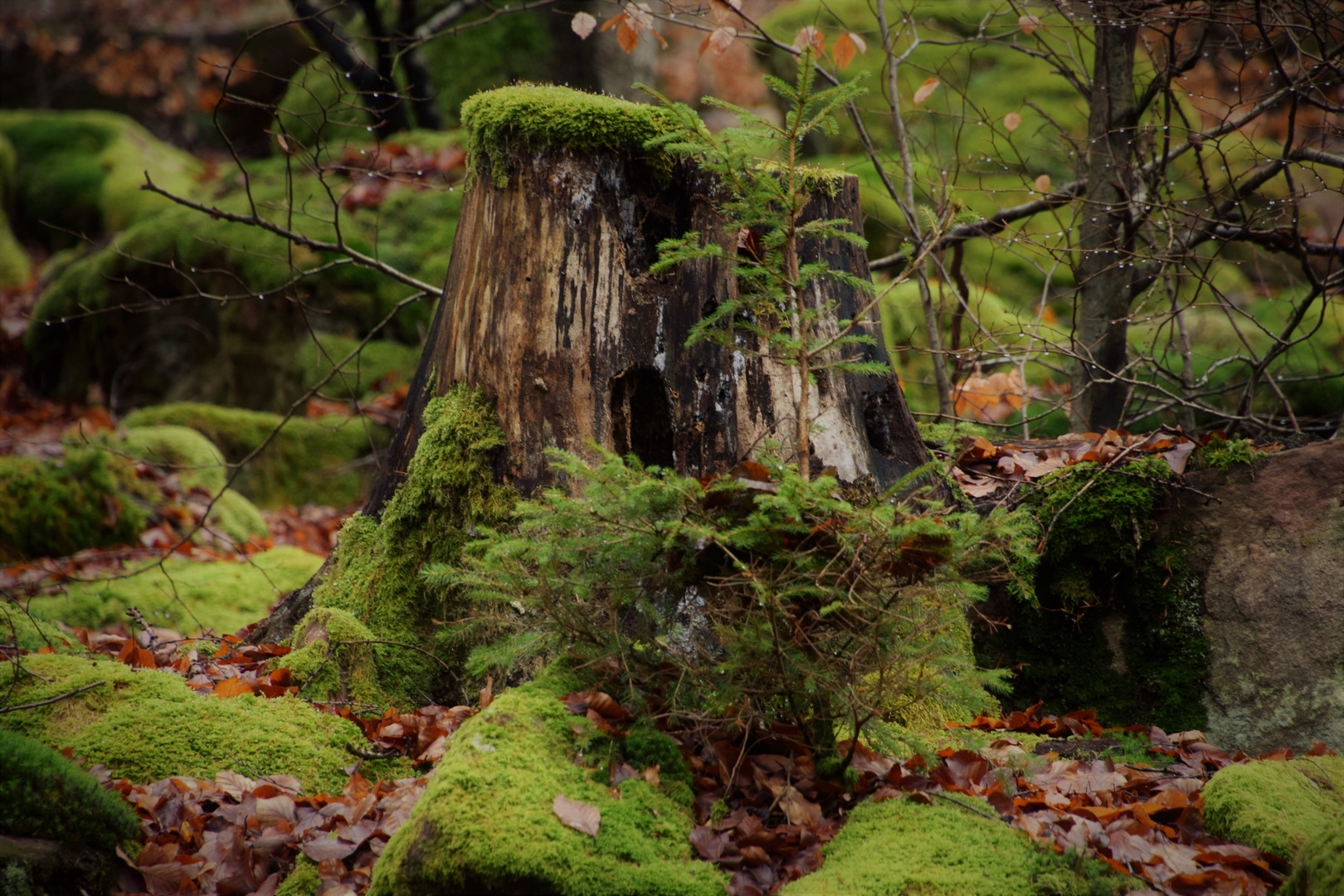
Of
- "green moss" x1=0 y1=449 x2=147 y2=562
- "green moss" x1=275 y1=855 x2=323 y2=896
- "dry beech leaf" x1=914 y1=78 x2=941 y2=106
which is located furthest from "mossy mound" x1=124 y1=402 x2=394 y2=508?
"green moss" x1=275 y1=855 x2=323 y2=896

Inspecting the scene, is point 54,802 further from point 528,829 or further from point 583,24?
point 583,24

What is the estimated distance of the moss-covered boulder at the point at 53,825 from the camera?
7.06ft

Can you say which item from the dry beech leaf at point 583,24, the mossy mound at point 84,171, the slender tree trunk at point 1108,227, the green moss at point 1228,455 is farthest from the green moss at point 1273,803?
the mossy mound at point 84,171

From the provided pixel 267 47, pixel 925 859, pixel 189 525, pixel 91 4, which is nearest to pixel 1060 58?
pixel 925 859

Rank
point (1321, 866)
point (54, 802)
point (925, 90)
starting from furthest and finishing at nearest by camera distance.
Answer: point (925, 90) → point (54, 802) → point (1321, 866)

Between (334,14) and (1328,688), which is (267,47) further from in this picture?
(1328,688)

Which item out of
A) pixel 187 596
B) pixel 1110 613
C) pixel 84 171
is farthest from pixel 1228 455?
pixel 84 171

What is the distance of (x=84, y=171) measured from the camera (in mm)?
13617

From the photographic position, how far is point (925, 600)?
242cm

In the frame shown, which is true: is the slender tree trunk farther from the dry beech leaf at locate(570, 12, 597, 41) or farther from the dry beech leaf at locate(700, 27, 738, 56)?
the dry beech leaf at locate(570, 12, 597, 41)

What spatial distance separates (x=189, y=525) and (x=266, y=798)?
15.2 feet

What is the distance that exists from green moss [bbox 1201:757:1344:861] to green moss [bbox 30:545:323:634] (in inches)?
194

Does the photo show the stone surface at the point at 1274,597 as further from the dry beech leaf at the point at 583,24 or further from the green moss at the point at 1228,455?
the dry beech leaf at the point at 583,24

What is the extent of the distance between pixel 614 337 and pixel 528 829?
206 centimetres
